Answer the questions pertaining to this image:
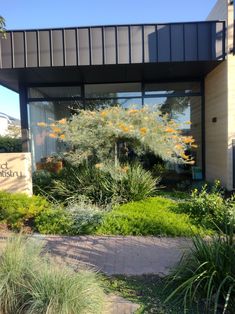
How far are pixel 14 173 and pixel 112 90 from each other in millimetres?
4275

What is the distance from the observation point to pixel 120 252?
425 cm

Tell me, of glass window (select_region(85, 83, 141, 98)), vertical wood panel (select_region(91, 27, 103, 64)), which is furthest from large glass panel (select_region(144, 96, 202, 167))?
vertical wood panel (select_region(91, 27, 103, 64))

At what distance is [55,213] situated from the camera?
521cm

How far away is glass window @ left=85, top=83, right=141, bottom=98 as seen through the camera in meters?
9.23

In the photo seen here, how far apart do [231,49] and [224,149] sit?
2.24 meters

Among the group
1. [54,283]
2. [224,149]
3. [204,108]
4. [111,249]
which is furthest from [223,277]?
[204,108]

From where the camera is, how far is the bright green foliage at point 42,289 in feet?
8.42

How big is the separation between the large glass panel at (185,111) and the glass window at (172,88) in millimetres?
185

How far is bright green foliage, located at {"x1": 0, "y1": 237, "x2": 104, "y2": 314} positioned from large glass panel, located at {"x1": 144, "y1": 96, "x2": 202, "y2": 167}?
6701 millimetres

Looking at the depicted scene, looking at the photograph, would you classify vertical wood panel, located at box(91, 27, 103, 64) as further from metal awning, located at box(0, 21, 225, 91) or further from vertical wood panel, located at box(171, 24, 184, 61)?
vertical wood panel, located at box(171, 24, 184, 61)

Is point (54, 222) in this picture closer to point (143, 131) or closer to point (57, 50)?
point (143, 131)

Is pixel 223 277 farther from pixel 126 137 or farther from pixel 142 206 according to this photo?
pixel 126 137

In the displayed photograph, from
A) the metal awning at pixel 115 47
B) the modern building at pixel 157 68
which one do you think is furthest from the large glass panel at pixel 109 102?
the metal awning at pixel 115 47

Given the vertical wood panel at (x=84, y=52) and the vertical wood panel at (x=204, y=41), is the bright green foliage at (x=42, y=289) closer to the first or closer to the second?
the vertical wood panel at (x=84, y=52)
